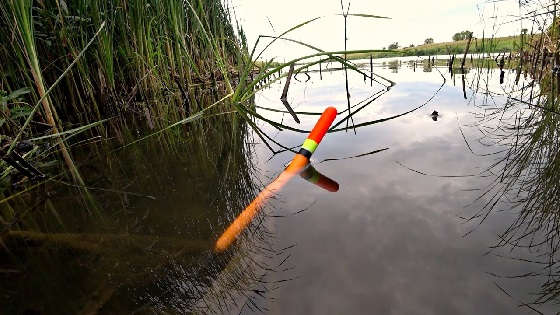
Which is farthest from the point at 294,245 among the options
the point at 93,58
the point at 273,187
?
the point at 93,58

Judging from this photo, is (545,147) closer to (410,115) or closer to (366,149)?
(366,149)

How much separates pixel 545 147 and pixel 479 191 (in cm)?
64

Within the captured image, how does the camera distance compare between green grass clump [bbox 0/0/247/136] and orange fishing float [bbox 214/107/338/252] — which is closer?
orange fishing float [bbox 214/107/338/252]

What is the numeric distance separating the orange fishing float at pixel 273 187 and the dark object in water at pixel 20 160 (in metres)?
1.20

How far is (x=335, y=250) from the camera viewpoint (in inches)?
33.4

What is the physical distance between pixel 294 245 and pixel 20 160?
4.86 feet

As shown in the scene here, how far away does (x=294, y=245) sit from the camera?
903 mm

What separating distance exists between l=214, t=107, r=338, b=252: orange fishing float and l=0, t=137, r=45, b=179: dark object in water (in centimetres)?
120

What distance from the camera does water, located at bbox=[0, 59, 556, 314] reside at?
693mm

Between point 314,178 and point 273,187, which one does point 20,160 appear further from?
point 314,178

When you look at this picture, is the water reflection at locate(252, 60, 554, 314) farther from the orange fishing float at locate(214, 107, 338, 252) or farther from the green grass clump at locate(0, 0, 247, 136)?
the green grass clump at locate(0, 0, 247, 136)

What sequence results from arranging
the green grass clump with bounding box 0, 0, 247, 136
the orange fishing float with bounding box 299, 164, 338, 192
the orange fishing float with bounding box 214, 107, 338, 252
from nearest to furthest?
the orange fishing float with bounding box 214, 107, 338, 252 < the orange fishing float with bounding box 299, 164, 338, 192 < the green grass clump with bounding box 0, 0, 247, 136

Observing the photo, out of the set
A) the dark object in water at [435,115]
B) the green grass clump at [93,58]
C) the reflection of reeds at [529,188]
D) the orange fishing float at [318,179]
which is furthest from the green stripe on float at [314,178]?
the green grass clump at [93,58]

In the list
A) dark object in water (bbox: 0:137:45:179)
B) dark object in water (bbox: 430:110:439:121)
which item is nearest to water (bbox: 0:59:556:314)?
dark object in water (bbox: 0:137:45:179)
